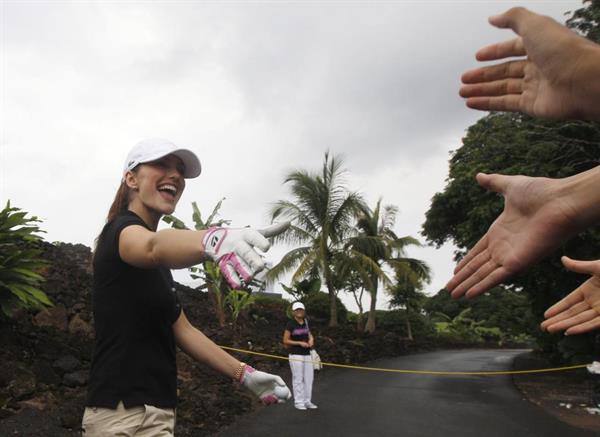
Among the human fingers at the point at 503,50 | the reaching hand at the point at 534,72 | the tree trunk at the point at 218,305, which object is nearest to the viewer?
the reaching hand at the point at 534,72

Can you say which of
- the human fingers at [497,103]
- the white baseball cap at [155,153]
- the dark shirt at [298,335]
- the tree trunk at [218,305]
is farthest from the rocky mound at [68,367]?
the human fingers at [497,103]

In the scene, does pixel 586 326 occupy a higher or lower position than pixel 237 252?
lower

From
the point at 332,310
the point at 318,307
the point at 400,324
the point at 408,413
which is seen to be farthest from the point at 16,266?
the point at 400,324

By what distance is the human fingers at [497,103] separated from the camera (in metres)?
1.75

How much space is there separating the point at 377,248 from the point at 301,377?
38.0 feet

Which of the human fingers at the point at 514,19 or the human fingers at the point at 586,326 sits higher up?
the human fingers at the point at 514,19

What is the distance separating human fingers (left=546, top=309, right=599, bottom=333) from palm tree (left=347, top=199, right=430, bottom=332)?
48.6 feet

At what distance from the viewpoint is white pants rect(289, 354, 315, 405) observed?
8312 millimetres

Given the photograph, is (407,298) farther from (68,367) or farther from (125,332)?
(125,332)

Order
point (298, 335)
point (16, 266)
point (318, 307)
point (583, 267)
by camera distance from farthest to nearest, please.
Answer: point (318, 307)
point (298, 335)
point (16, 266)
point (583, 267)

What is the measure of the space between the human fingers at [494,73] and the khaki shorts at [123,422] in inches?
67.5

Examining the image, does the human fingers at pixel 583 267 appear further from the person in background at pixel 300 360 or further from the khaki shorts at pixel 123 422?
the person in background at pixel 300 360

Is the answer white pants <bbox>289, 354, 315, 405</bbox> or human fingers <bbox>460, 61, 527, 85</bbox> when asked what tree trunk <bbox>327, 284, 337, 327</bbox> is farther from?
human fingers <bbox>460, 61, 527, 85</bbox>

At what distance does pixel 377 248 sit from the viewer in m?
19.5
